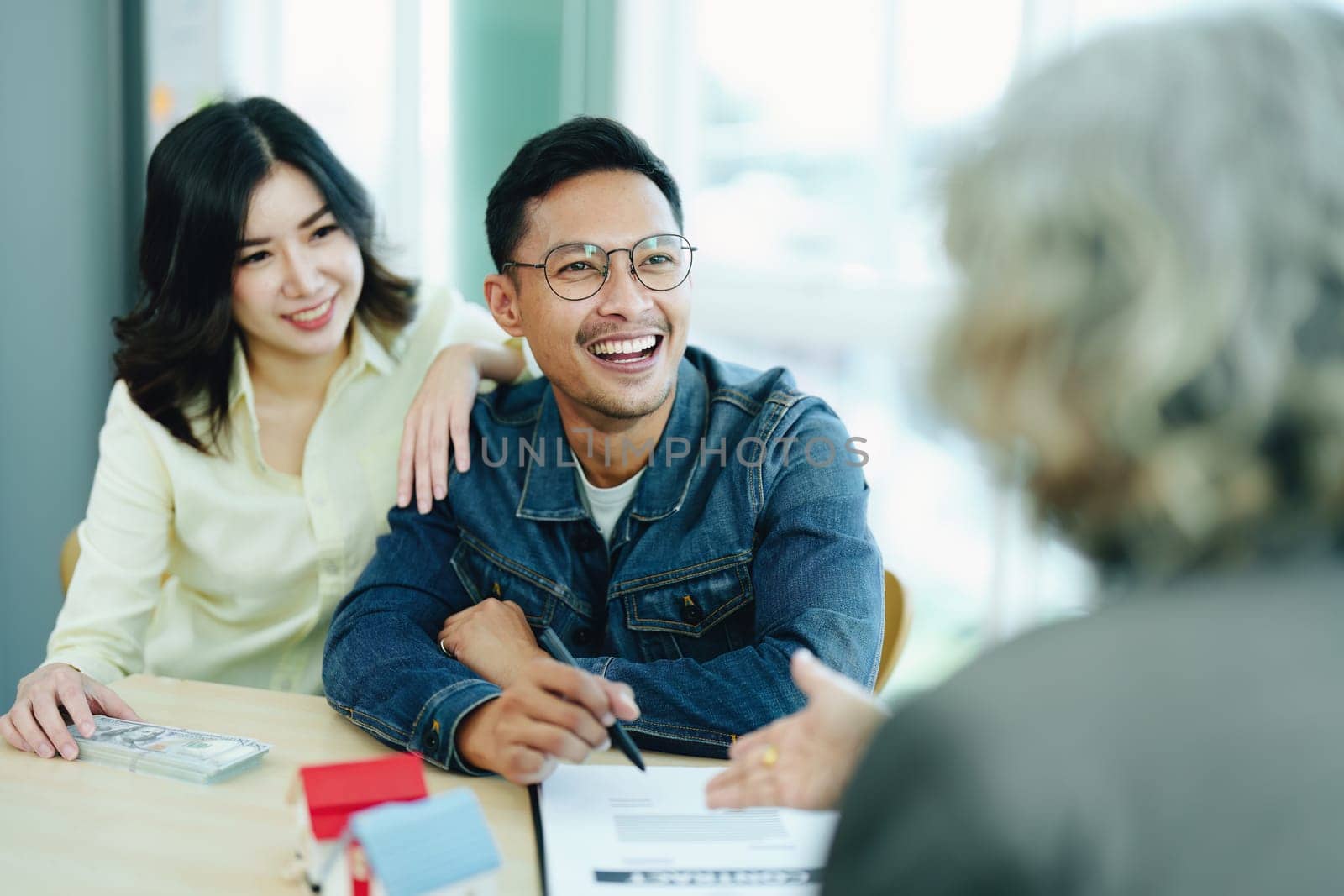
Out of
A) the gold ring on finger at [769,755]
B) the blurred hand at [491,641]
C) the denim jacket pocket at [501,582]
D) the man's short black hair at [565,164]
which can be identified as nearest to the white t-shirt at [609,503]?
the denim jacket pocket at [501,582]

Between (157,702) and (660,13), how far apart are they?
2186 millimetres

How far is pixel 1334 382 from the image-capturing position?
1.94ft

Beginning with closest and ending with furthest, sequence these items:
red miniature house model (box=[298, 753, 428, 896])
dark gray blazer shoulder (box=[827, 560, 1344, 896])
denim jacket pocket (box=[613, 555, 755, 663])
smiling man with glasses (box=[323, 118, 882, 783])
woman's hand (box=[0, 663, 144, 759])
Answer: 1. dark gray blazer shoulder (box=[827, 560, 1344, 896])
2. red miniature house model (box=[298, 753, 428, 896])
3. woman's hand (box=[0, 663, 144, 759])
4. smiling man with glasses (box=[323, 118, 882, 783])
5. denim jacket pocket (box=[613, 555, 755, 663])

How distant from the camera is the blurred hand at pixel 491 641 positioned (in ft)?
4.61

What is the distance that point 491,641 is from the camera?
1.44 meters

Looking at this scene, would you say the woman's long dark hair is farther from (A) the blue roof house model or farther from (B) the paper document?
(A) the blue roof house model

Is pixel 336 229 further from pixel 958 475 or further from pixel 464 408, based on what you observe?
pixel 958 475

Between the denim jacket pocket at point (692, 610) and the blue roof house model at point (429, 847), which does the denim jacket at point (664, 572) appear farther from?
the blue roof house model at point (429, 847)

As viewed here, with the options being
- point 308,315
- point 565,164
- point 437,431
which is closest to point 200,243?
point 308,315

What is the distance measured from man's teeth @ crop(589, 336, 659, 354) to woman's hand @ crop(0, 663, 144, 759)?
795 millimetres

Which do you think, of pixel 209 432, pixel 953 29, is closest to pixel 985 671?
pixel 209 432

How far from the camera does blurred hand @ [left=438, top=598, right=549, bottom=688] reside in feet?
4.61

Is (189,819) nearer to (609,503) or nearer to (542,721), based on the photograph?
(542,721)

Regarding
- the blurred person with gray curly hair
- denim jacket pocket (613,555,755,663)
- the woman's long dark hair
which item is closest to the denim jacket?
denim jacket pocket (613,555,755,663)
